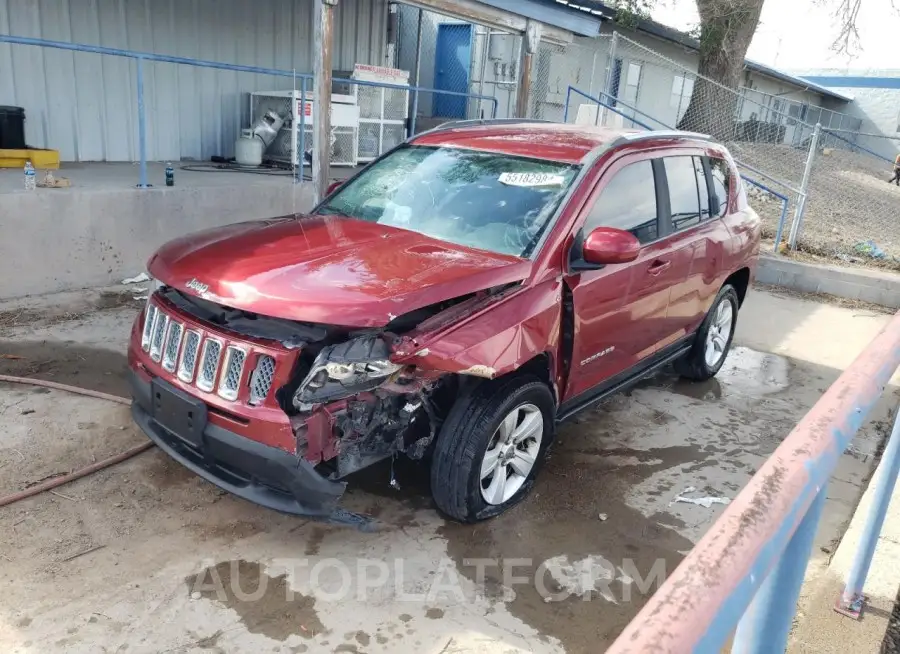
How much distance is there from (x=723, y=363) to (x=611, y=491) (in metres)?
2.65

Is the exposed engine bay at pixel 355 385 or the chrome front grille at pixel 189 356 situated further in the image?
the chrome front grille at pixel 189 356

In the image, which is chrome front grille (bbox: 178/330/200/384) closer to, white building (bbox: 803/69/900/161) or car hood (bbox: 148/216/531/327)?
car hood (bbox: 148/216/531/327)

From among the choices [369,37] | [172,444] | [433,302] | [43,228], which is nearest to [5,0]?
[43,228]

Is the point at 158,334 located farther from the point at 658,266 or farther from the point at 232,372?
the point at 658,266

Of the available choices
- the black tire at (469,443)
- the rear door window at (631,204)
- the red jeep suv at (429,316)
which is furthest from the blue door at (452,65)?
the black tire at (469,443)

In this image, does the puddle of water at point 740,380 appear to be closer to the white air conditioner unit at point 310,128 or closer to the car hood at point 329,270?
the car hood at point 329,270

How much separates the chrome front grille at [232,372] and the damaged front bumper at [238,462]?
126 millimetres

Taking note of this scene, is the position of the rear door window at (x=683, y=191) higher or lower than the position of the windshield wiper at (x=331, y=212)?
higher

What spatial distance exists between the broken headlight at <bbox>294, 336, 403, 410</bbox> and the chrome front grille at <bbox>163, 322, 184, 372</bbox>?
0.71 meters

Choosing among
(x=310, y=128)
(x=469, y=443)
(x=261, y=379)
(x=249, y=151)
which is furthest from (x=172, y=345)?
(x=310, y=128)

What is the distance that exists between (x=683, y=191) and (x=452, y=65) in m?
10.7

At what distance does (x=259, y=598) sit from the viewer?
2889mm

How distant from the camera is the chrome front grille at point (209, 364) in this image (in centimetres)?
304

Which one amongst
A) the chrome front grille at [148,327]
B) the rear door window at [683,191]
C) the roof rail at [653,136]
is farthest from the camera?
the rear door window at [683,191]
